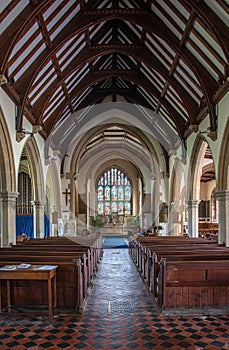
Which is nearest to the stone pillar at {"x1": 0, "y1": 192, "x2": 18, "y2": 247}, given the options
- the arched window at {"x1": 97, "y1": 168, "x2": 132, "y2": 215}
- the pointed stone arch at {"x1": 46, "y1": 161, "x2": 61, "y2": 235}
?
the pointed stone arch at {"x1": 46, "y1": 161, "x2": 61, "y2": 235}

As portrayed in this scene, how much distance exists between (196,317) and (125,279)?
334 cm

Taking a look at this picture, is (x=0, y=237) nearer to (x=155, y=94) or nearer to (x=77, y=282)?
(x=77, y=282)

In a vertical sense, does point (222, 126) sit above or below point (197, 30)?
below

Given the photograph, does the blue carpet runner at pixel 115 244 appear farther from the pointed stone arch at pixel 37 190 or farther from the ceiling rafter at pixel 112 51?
the ceiling rafter at pixel 112 51

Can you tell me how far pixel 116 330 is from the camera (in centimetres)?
476

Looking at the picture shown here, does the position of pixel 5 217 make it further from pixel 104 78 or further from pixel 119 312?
pixel 104 78

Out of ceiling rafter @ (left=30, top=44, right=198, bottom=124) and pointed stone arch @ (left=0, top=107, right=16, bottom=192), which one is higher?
ceiling rafter @ (left=30, top=44, right=198, bottom=124)

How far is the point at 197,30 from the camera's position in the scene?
26.7 feet

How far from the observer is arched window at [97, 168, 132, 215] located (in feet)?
94.7

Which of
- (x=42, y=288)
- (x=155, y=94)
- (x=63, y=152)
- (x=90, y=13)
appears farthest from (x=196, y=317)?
(x=63, y=152)

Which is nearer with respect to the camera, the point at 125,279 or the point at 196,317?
the point at 196,317

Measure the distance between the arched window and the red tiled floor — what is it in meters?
22.5

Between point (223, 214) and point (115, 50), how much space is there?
595 cm

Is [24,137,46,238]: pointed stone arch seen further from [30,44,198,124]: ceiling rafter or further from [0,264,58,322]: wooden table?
[0,264,58,322]: wooden table
